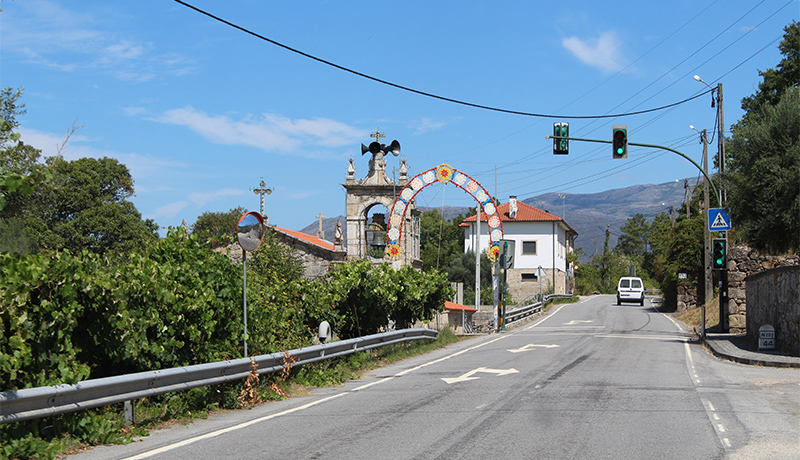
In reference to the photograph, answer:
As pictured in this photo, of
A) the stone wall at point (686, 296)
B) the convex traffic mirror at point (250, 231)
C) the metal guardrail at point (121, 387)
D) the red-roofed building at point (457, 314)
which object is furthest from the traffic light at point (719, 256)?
the stone wall at point (686, 296)

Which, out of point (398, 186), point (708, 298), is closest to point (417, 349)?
point (708, 298)

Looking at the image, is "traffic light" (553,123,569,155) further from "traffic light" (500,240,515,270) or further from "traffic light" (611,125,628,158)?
"traffic light" (500,240,515,270)

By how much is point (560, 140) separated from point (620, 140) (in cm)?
194

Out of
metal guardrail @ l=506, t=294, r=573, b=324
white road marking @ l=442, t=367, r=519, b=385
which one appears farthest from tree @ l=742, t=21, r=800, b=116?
Answer: white road marking @ l=442, t=367, r=519, b=385

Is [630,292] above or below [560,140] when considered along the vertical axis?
below

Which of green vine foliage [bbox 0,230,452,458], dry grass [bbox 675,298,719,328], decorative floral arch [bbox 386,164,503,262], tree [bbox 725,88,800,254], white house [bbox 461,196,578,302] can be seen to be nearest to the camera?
green vine foliage [bbox 0,230,452,458]

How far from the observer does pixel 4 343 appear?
720 cm

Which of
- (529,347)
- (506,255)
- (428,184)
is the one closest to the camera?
(529,347)

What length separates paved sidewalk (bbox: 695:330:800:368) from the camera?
16672 millimetres

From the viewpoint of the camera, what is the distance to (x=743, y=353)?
1897 cm

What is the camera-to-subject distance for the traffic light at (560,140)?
24453 mm

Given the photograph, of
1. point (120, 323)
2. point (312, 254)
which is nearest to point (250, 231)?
point (120, 323)

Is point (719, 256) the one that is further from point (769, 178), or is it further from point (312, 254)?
point (312, 254)

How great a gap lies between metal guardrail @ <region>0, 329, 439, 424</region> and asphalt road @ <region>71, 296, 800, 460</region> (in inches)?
20.0
